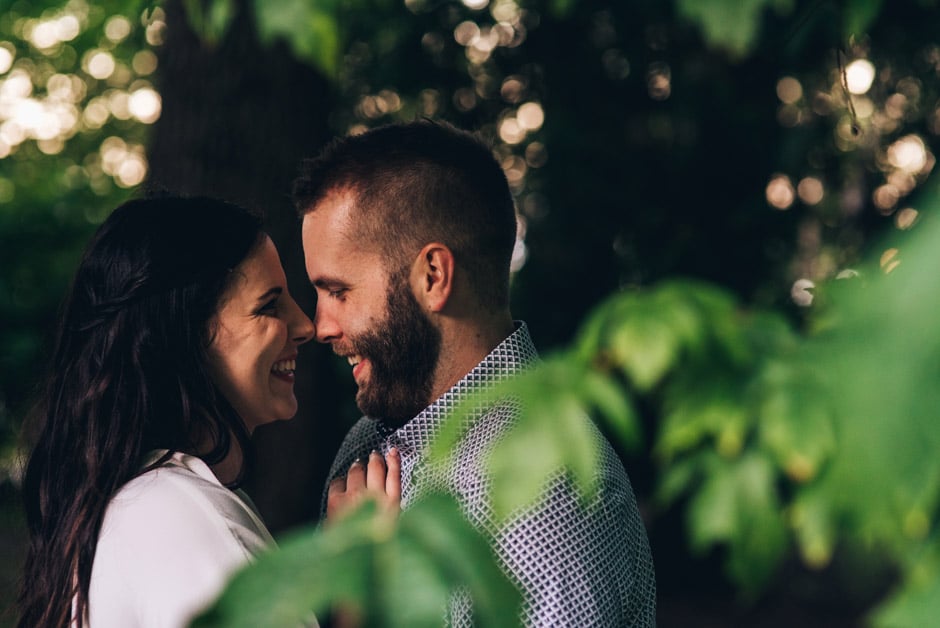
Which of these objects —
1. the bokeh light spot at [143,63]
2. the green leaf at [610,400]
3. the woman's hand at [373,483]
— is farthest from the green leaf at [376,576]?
the bokeh light spot at [143,63]

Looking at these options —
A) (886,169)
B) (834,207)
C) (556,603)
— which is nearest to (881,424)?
(556,603)

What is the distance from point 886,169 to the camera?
830 centimetres

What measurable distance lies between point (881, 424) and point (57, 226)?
8739mm

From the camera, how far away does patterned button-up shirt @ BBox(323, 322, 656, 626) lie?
238cm

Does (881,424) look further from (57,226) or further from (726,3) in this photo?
(57,226)

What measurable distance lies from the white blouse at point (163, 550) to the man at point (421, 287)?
0.59m

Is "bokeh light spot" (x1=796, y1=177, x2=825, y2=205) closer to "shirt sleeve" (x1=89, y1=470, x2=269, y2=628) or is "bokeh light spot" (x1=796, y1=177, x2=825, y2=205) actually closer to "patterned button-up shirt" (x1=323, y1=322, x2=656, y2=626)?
"patterned button-up shirt" (x1=323, y1=322, x2=656, y2=626)

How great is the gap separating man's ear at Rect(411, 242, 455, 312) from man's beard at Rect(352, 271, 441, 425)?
3 centimetres

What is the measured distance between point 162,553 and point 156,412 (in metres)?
0.48

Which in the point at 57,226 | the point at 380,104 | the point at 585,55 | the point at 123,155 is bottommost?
the point at 123,155

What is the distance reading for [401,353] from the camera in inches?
115

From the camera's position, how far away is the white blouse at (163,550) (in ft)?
7.10

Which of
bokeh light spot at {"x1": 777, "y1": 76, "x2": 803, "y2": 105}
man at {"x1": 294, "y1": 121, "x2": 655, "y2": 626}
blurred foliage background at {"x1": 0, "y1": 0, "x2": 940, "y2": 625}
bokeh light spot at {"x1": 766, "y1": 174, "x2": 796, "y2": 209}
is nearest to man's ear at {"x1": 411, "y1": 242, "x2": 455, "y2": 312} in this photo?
man at {"x1": 294, "y1": 121, "x2": 655, "y2": 626}

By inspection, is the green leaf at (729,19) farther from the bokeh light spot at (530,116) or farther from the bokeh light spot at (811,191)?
the bokeh light spot at (811,191)
